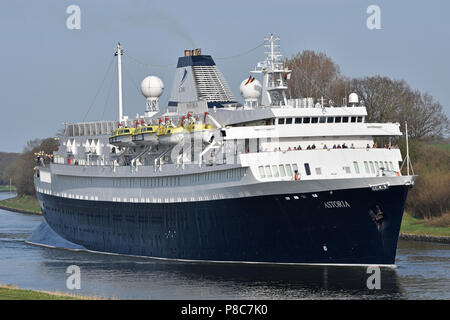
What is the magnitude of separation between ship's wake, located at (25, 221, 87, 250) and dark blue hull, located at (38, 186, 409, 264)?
16.1 meters

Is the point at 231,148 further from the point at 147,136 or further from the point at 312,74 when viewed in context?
the point at 312,74

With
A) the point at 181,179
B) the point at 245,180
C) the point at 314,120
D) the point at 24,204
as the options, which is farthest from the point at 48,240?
the point at 24,204

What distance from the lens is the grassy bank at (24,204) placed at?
492 ft

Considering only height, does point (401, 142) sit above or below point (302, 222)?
above

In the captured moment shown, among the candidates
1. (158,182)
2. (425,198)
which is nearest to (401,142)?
(425,198)

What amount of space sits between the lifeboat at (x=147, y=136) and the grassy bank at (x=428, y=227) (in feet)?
90.4

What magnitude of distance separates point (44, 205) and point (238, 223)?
122ft

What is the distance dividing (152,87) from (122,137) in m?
10.2

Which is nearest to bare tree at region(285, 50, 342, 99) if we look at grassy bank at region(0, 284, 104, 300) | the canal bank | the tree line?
the tree line

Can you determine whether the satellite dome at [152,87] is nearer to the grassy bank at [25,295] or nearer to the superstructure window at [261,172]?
the superstructure window at [261,172]

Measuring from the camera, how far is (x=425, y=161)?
97.0m

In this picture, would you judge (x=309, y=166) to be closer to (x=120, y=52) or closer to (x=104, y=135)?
(x=104, y=135)

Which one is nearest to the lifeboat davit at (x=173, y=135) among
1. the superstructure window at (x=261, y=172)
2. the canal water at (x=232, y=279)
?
the canal water at (x=232, y=279)

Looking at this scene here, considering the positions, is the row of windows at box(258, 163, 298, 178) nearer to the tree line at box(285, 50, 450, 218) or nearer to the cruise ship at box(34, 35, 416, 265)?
the cruise ship at box(34, 35, 416, 265)
